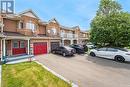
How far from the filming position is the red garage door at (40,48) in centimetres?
2464

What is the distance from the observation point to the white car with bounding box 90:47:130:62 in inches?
770

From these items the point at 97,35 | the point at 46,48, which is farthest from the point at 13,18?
the point at 97,35

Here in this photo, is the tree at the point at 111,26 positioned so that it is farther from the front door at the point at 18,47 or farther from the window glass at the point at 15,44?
the window glass at the point at 15,44

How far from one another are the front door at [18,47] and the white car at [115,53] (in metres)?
11.9

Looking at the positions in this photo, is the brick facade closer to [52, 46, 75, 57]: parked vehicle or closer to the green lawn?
[52, 46, 75, 57]: parked vehicle

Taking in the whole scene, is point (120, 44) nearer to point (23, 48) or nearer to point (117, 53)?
point (117, 53)

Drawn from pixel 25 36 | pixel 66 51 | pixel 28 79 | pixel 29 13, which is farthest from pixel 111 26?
pixel 28 79

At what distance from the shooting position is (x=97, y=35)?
23.8 metres

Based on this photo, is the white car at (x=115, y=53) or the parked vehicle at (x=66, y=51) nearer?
the white car at (x=115, y=53)

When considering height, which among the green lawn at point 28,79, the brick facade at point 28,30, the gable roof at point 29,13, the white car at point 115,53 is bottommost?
the green lawn at point 28,79

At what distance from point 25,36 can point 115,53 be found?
1337 centimetres

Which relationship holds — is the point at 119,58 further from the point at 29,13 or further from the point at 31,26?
the point at 29,13

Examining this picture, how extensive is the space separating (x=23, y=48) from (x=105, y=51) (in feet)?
42.9

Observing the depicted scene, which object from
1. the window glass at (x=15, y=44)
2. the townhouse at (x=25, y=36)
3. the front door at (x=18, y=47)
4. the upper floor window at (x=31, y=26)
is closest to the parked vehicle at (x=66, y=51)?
the townhouse at (x=25, y=36)
